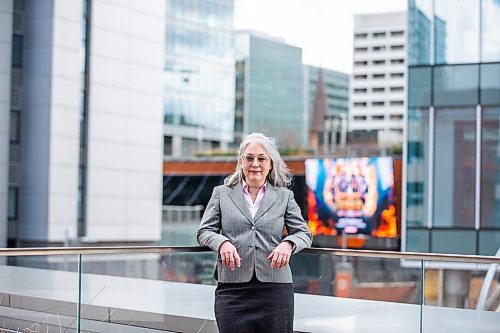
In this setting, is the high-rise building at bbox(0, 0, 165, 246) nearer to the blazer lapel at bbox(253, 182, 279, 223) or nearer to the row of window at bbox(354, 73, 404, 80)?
the blazer lapel at bbox(253, 182, 279, 223)

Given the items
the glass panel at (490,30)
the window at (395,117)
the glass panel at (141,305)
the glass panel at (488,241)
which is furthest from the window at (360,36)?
the glass panel at (141,305)

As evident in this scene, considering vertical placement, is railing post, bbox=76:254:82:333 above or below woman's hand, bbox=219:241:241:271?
below

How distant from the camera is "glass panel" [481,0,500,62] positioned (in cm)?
1723

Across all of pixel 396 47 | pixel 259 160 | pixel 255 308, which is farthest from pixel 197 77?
pixel 255 308

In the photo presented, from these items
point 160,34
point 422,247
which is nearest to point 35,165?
point 160,34

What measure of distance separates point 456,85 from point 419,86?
2.39ft

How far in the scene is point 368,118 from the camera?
200ft

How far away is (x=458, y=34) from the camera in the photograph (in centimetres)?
1764

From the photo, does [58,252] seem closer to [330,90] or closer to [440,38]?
[440,38]

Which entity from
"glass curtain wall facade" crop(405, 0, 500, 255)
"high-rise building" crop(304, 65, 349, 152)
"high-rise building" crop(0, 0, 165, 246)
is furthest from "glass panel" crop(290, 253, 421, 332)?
"high-rise building" crop(304, 65, 349, 152)

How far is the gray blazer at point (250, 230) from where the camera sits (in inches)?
152

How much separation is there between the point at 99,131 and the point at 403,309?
889 inches

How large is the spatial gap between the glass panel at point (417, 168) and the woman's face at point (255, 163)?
14.7m

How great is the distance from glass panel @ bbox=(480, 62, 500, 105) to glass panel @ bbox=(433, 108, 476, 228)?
2.30 feet
